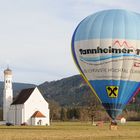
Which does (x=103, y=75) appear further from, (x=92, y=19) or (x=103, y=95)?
(x=92, y=19)

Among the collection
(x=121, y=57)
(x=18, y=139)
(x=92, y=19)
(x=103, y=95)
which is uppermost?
(x=92, y=19)


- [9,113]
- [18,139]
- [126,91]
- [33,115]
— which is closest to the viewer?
[18,139]

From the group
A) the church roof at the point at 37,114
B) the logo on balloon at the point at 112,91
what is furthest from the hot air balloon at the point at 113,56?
the church roof at the point at 37,114

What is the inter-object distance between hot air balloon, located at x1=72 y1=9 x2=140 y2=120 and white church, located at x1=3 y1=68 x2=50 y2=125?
68163 mm

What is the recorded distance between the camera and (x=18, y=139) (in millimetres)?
46219

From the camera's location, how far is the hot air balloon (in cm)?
5484

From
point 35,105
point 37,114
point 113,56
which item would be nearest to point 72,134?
point 113,56

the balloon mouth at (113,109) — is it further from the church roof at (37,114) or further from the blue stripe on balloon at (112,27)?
the church roof at (37,114)

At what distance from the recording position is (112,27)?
5488 cm

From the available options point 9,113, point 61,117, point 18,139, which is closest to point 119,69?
point 18,139

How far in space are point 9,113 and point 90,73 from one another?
8264cm

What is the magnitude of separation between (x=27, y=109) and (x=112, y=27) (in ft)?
249

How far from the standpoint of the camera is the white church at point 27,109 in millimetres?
125062

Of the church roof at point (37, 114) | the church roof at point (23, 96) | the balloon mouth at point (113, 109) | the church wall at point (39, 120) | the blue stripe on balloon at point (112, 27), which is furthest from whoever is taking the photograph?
the church roof at point (23, 96)
